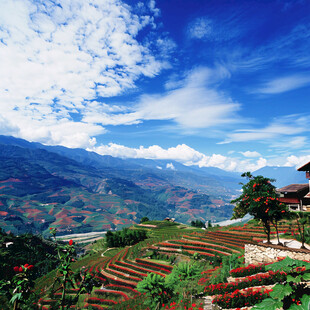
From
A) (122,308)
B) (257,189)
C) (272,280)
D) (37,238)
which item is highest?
(257,189)

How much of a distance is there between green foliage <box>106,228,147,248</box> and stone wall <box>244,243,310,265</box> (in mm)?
41016

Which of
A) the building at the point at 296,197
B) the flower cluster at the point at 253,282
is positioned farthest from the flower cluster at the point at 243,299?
the building at the point at 296,197

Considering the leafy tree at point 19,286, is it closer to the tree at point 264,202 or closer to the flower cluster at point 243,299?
the flower cluster at point 243,299

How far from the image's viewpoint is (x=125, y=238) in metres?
57.4

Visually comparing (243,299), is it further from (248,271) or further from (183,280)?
(248,271)

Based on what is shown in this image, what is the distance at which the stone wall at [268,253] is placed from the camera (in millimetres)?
15819

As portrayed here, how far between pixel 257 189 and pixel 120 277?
944 inches

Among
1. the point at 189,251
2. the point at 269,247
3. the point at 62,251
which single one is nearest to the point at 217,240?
the point at 189,251

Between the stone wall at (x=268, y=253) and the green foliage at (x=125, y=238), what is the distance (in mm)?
41016

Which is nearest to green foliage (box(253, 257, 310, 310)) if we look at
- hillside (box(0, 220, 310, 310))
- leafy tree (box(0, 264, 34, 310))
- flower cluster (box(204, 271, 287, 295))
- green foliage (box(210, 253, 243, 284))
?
hillside (box(0, 220, 310, 310))

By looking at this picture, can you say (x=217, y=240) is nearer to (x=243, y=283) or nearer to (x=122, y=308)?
(x=122, y=308)

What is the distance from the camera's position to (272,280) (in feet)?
42.9

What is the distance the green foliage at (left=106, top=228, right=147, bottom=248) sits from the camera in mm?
55844

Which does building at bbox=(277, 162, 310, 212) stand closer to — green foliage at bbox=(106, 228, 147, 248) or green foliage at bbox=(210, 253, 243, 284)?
green foliage at bbox=(210, 253, 243, 284)
